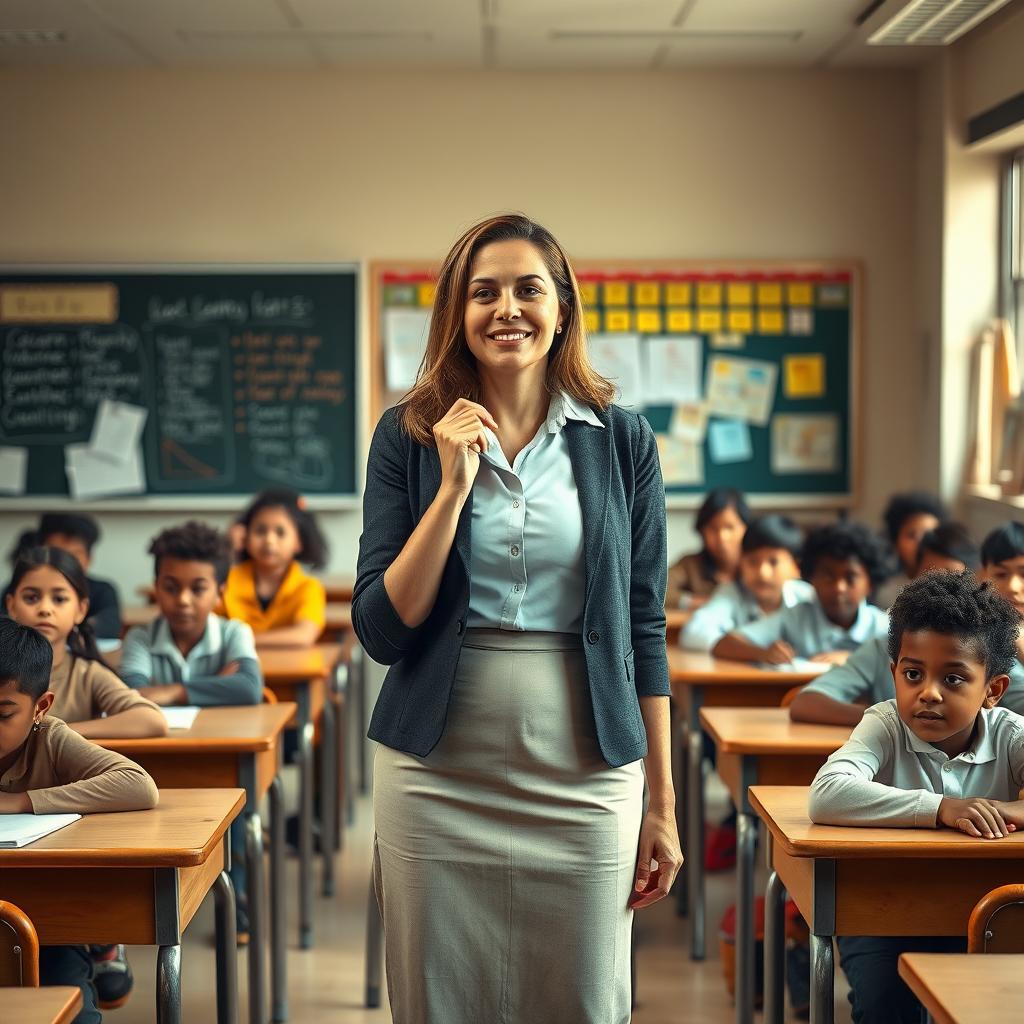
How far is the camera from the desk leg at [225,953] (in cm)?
229

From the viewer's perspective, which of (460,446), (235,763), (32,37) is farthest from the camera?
(32,37)

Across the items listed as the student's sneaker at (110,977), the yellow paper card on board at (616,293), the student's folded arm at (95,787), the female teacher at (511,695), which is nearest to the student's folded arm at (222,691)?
the student's sneaker at (110,977)

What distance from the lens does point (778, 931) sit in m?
2.31

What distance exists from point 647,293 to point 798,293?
0.64 meters

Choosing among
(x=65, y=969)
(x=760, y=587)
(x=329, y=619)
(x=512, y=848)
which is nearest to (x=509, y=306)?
(x=512, y=848)

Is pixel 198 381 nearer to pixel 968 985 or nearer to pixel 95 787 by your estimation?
pixel 95 787

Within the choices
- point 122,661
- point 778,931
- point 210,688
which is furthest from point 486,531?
point 122,661

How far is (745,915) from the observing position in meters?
2.73

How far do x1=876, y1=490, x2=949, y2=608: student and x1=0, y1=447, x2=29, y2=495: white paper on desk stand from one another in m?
3.53

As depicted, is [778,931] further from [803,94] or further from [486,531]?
[803,94]

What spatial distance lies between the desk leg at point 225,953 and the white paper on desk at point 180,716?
20.4 inches

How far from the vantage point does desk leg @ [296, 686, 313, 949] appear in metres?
3.47

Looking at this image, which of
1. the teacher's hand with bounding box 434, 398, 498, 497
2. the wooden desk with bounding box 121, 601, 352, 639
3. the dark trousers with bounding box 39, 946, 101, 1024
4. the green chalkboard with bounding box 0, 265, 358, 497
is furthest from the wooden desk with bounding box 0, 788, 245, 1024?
the green chalkboard with bounding box 0, 265, 358, 497

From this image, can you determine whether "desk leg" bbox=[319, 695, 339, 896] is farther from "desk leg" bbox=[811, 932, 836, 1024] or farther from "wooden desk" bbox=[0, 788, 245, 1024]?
"desk leg" bbox=[811, 932, 836, 1024]
